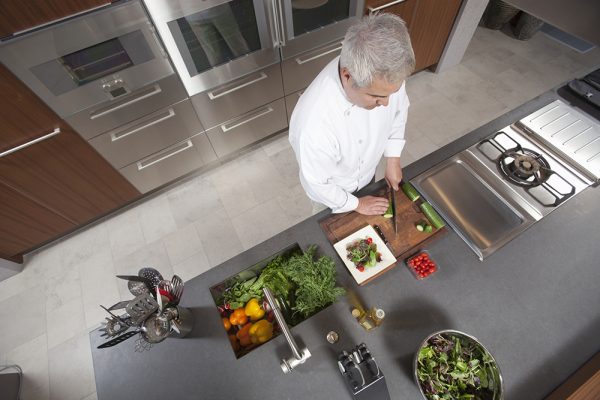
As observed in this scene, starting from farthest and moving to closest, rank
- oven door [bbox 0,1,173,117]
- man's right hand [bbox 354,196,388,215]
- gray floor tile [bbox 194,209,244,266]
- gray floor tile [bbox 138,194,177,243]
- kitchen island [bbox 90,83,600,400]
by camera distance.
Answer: gray floor tile [bbox 138,194,177,243] → gray floor tile [bbox 194,209,244,266] → oven door [bbox 0,1,173,117] → man's right hand [bbox 354,196,388,215] → kitchen island [bbox 90,83,600,400]

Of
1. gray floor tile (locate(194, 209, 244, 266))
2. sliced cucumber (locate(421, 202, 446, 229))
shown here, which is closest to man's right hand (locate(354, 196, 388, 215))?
sliced cucumber (locate(421, 202, 446, 229))

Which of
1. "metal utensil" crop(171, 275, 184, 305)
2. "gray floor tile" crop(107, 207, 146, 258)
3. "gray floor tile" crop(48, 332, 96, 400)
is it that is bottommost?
"metal utensil" crop(171, 275, 184, 305)

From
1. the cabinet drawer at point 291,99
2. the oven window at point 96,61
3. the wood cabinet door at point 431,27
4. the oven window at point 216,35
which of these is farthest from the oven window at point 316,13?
the oven window at point 96,61

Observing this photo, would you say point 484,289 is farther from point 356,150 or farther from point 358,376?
point 356,150

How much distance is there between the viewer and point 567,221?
1.12 m

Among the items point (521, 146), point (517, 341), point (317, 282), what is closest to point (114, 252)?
point (317, 282)

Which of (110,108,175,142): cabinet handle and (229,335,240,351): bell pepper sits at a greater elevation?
(110,108,175,142): cabinet handle

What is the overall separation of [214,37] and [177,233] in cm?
142

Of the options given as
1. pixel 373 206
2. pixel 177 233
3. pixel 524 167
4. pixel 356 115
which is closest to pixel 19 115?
pixel 177 233

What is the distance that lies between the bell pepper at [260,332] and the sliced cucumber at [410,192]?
2.35ft

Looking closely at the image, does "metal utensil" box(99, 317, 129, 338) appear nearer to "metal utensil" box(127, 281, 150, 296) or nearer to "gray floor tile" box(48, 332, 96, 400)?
"metal utensil" box(127, 281, 150, 296)

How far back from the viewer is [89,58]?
1.49 metres

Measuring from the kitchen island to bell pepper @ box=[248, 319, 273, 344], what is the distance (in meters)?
0.08

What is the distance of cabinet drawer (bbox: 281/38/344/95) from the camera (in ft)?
6.85
